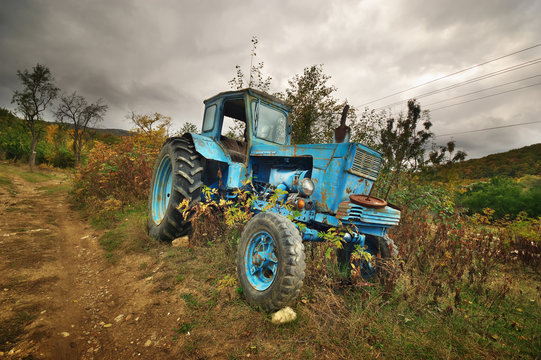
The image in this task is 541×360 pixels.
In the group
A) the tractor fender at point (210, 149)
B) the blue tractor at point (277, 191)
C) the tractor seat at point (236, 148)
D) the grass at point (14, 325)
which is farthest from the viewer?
the tractor seat at point (236, 148)

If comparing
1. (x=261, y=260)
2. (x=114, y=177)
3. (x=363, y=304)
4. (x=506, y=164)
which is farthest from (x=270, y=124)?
(x=506, y=164)

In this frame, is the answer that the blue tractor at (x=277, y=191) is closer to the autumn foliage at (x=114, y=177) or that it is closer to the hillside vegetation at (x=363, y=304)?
the hillside vegetation at (x=363, y=304)

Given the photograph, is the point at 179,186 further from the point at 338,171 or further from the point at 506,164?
the point at 506,164

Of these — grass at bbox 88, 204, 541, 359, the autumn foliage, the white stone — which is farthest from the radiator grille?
the autumn foliage

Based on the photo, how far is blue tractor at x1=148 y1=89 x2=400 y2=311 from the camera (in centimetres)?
220

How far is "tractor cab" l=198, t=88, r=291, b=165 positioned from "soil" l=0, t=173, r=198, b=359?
2119mm

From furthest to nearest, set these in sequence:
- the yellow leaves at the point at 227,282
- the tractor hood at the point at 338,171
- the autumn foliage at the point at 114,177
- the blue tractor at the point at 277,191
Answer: the autumn foliage at the point at 114,177, the tractor hood at the point at 338,171, the yellow leaves at the point at 227,282, the blue tractor at the point at 277,191

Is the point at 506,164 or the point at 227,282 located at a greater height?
the point at 506,164

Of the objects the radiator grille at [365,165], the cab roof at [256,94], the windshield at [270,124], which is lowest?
the radiator grille at [365,165]

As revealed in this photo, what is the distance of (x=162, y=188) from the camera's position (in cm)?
455

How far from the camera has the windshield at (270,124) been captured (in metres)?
3.78

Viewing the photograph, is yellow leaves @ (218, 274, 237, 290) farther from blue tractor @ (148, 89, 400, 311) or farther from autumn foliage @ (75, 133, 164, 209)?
autumn foliage @ (75, 133, 164, 209)

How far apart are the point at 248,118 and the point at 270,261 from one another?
2.21 meters

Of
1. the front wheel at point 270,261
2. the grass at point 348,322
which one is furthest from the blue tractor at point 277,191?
the grass at point 348,322
